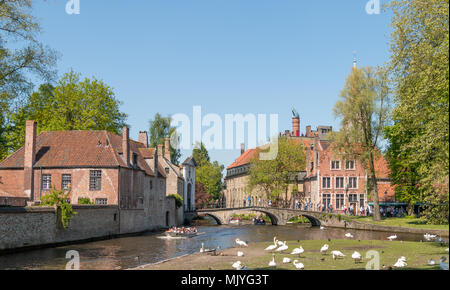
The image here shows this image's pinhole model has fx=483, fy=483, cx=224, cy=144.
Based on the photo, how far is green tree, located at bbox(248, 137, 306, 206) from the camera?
7488 centimetres

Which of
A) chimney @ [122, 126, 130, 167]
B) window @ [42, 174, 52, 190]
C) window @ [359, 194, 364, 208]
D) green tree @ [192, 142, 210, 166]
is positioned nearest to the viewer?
window @ [42, 174, 52, 190]

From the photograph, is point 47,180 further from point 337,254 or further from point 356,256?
point 356,256

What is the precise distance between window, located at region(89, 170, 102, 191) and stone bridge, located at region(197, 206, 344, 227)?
82.0 ft

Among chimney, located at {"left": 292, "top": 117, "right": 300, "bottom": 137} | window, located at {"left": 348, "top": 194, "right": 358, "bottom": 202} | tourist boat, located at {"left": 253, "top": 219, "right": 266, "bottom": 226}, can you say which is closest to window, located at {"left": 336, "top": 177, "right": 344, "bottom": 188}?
window, located at {"left": 348, "top": 194, "right": 358, "bottom": 202}

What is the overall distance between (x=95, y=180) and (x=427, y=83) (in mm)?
29763

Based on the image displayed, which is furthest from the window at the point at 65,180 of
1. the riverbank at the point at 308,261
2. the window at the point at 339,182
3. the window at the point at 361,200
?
the window at the point at 361,200

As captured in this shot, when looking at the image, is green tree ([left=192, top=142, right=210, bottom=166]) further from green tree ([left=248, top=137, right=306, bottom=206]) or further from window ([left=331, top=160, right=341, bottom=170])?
window ([left=331, top=160, right=341, bottom=170])

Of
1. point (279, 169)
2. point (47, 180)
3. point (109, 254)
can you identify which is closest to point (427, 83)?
point (109, 254)

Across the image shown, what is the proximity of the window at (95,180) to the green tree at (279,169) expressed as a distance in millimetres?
35466

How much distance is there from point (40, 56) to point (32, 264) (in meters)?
11.0
